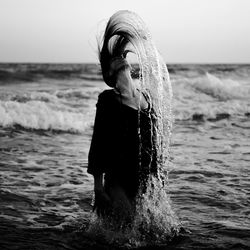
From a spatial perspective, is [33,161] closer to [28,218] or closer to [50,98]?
[28,218]

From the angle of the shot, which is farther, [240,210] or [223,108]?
[223,108]

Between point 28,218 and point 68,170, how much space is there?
251 cm

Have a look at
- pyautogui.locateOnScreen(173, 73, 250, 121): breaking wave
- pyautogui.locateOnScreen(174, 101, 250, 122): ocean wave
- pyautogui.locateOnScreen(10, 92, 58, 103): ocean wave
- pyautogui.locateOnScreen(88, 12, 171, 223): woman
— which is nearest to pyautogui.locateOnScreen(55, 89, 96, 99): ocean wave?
pyautogui.locateOnScreen(10, 92, 58, 103): ocean wave

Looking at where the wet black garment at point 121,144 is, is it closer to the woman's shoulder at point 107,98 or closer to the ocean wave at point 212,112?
the woman's shoulder at point 107,98

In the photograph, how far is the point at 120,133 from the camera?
400cm

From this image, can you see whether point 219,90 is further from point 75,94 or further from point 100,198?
point 100,198

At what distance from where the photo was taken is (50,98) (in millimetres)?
19641

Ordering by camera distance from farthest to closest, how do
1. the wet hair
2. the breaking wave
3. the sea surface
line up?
the breaking wave
the sea surface
the wet hair

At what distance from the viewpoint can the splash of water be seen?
12.8 ft

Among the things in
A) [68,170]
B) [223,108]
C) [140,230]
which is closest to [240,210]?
[140,230]

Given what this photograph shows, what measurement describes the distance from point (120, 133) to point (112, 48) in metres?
0.70

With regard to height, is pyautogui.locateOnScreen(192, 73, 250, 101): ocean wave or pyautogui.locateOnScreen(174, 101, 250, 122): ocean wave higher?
pyautogui.locateOnScreen(192, 73, 250, 101): ocean wave

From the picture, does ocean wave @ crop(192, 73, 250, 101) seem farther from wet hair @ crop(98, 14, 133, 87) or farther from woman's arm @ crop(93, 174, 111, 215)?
wet hair @ crop(98, 14, 133, 87)

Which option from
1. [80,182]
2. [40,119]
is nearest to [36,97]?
[40,119]
